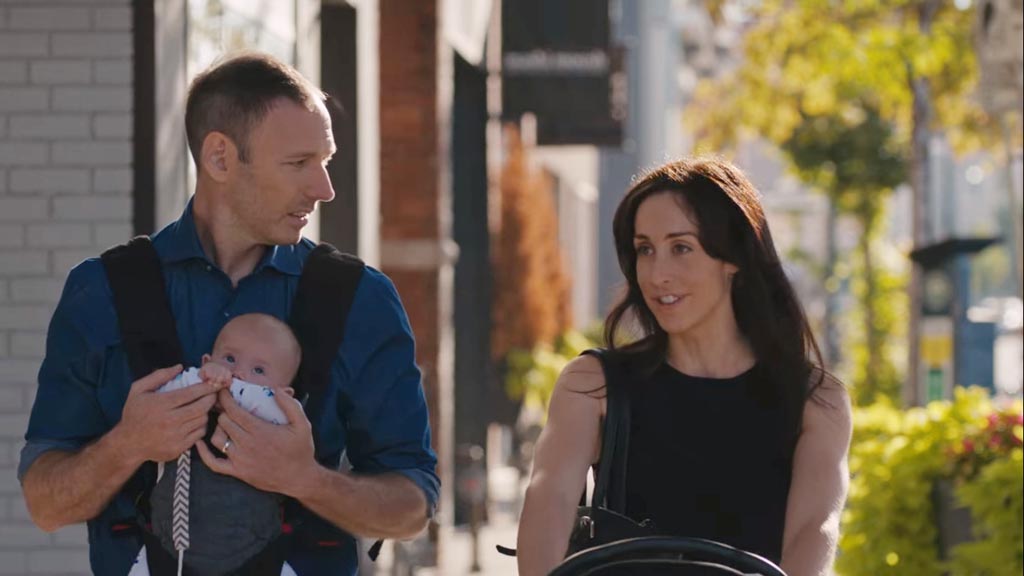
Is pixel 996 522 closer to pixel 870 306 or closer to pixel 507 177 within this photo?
pixel 507 177

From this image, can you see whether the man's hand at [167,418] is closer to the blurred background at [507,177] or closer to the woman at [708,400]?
the woman at [708,400]

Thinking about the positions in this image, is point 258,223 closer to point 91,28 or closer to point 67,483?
point 67,483

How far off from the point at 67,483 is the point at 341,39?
8416 mm

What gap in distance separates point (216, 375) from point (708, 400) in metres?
A: 1.29

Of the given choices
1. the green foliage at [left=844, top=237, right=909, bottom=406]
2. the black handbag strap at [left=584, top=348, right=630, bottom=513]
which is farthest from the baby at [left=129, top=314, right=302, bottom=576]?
the green foliage at [left=844, top=237, right=909, bottom=406]

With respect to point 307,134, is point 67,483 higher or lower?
lower

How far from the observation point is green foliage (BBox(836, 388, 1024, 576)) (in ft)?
24.9

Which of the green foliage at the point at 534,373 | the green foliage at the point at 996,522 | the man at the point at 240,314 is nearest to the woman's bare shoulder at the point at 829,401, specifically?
the man at the point at 240,314

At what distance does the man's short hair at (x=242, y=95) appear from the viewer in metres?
3.64

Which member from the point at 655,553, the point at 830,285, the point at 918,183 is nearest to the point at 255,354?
the point at 655,553

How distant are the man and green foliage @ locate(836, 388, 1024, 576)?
421 cm

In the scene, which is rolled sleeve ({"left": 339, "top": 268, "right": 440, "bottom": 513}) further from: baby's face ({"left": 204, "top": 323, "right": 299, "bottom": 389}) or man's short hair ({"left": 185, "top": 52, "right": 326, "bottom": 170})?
man's short hair ({"left": 185, "top": 52, "right": 326, "bottom": 170})

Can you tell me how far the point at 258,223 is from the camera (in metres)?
3.67

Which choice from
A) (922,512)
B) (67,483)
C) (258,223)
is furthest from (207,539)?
(922,512)
